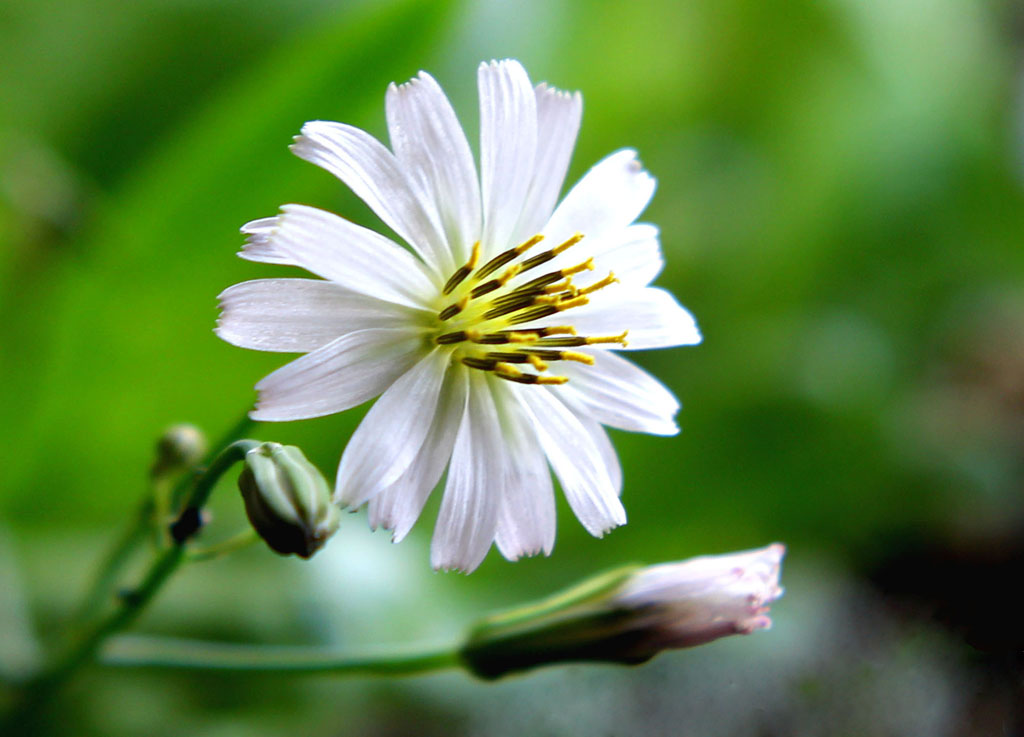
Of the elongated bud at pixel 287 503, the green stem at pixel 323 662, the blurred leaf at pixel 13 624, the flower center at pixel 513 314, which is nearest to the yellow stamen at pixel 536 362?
A: the flower center at pixel 513 314

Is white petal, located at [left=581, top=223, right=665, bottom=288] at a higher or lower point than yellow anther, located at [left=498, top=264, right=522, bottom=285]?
lower

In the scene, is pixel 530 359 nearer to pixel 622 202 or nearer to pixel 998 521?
pixel 622 202

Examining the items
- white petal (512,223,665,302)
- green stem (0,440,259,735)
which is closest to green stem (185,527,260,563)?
green stem (0,440,259,735)

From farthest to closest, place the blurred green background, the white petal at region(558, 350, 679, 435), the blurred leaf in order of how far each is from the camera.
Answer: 1. the blurred green background
2. the blurred leaf
3. the white petal at region(558, 350, 679, 435)

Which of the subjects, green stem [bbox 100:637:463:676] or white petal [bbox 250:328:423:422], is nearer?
white petal [bbox 250:328:423:422]

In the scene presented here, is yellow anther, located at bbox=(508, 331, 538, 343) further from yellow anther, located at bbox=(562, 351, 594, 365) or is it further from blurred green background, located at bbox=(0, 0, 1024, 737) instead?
blurred green background, located at bbox=(0, 0, 1024, 737)

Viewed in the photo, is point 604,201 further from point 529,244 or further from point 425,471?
point 425,471

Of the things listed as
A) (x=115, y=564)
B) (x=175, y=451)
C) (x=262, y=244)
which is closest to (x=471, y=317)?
(x=262, y=244)
